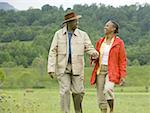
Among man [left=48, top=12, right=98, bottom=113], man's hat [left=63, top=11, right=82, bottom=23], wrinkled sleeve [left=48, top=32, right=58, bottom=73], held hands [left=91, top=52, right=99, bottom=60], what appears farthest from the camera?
held hands [left=91, top=52, right=99, bottom=60]

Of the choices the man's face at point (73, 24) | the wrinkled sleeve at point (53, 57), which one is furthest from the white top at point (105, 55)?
the wrinkled sleeve at point (53, 57)

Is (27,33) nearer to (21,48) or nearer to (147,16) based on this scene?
(21,48)

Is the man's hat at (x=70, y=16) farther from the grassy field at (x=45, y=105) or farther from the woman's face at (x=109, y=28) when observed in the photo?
the grassy field at (x=45, y=105)

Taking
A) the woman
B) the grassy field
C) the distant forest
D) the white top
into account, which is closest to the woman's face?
the woman

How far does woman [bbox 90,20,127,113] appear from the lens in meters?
10.6

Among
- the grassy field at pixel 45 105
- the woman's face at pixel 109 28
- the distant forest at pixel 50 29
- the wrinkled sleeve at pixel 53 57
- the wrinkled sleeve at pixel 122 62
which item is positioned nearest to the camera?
the wrinkled sleeve at pixel 53 57

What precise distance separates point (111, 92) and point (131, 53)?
97.3 metres

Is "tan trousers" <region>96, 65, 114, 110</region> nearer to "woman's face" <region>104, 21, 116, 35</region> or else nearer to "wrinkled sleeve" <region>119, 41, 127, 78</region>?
"wrinkled sleeve" <region>119, 41, 127, 78</region>

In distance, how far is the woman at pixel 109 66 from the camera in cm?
1056

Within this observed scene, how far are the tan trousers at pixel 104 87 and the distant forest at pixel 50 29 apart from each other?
3182 inches

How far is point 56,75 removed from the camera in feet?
33.9

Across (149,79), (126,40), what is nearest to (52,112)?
(149,79)

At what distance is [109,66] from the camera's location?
1055 cm

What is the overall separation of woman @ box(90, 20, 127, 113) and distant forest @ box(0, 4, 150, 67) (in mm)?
80830
